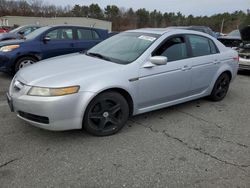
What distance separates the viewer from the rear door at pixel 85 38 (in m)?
7.87

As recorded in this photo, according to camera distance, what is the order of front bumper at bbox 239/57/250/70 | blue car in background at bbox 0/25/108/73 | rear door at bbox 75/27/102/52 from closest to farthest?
blue car in background at bbox 0/25/108/73
rear door at bbox 75/27/102/52
front bumper at bbox 239/57/250/70

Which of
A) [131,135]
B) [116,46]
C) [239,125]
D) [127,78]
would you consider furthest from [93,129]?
[239,125]

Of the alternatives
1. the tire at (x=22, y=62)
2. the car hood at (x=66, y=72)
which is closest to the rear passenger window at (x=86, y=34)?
the tire at (x=22, y=62)

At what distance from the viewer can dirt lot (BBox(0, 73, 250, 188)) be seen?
2719 millimetres

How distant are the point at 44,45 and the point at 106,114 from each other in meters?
4.38

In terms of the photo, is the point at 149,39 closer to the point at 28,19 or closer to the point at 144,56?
the point at 144,56

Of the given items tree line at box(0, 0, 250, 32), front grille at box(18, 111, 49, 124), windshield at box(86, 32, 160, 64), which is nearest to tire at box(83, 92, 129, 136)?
front grille at box(18, 111, 49, 124)

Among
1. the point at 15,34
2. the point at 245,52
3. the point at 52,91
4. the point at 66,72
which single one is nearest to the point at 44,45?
the point at 66,72

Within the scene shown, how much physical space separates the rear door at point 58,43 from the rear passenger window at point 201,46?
407 cm

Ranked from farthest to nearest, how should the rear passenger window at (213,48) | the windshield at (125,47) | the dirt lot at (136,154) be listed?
the rear passenger window at (213,48) → the windshield at (125,47) → the dirt lot at (136,154)

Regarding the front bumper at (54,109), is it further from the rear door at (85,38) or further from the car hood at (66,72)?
the rear door at (85,38)

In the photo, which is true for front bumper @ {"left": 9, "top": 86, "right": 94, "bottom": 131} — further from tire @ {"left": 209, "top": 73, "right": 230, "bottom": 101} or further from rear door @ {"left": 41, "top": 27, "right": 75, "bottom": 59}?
rear door @ {"left": 41, "top": 27, "right": 75, "bottom": 59}

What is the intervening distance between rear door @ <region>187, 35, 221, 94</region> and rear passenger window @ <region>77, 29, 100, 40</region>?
416 cm

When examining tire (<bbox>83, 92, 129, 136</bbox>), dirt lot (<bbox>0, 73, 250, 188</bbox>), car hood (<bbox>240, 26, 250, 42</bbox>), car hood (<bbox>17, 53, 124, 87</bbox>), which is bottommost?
dirt lot (<bbox>0, 73, 250, 188</bbox>)
